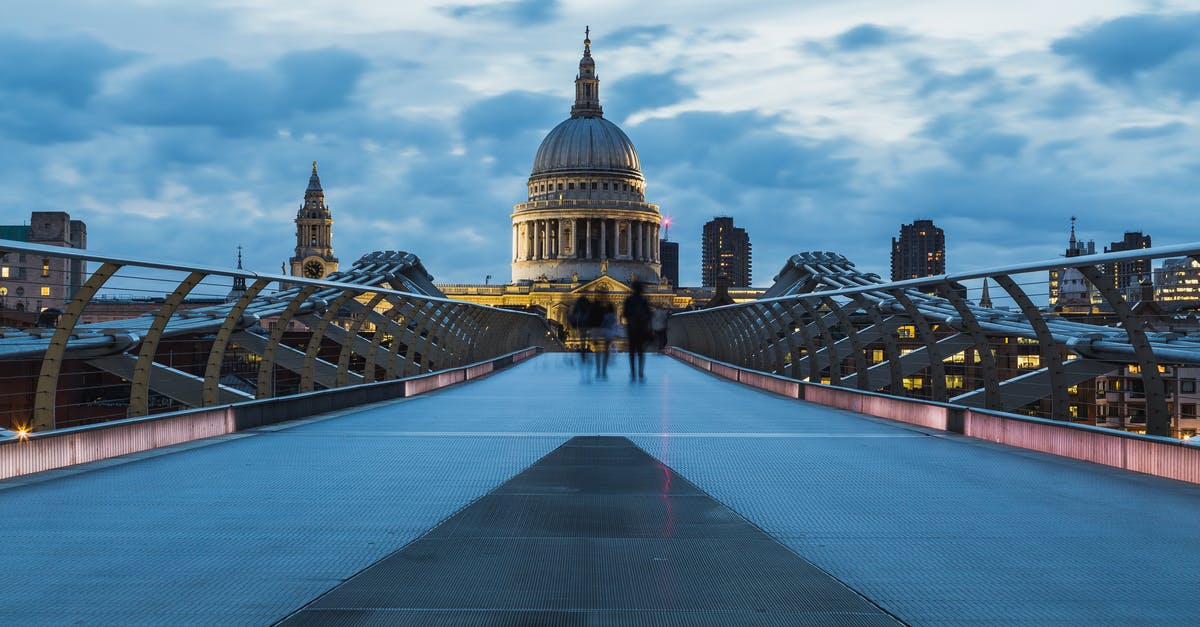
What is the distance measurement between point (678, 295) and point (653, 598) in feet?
539

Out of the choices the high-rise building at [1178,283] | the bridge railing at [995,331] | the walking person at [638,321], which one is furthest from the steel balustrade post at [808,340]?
the high-rise building at [1178,283]

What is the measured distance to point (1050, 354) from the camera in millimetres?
8992

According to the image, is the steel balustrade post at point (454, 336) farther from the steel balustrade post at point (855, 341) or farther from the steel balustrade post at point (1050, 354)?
the steel balustrade post at point (1050, 354)

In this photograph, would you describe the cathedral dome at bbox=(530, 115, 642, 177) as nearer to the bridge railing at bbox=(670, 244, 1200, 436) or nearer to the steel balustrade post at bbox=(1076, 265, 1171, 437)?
the bridge railing at bbox=(670, 244, 1200, 436)

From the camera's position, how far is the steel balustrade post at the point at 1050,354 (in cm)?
891

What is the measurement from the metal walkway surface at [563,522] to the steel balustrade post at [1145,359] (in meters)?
0.49

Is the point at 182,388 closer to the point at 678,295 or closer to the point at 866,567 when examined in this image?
the point at 866,567

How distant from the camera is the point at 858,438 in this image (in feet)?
34.0

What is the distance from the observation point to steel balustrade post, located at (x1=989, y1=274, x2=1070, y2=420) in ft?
29.2

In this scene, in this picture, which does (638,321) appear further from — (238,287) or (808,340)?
(238,287)

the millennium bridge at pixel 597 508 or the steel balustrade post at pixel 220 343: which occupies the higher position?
the steel balustrade post at pixel 220 343

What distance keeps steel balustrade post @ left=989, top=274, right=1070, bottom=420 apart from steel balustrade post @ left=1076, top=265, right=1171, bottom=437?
92 cm

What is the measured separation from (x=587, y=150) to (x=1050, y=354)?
161m

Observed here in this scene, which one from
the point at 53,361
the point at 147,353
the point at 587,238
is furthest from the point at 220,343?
the point at 587,238
